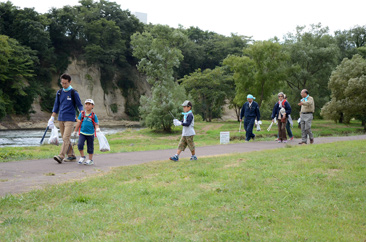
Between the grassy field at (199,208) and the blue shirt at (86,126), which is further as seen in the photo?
the blue shirt at (86,126)

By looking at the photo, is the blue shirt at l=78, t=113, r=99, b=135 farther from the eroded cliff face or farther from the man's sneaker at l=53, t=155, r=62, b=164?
the eroded cliff face

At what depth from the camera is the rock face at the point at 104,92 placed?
5997cm

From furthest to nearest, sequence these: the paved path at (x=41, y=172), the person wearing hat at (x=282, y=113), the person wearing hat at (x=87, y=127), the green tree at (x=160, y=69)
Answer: the green tree at (x=160, y=69)
the person wearing hat at (x=282, y=113)
the person wearing hat at (x=87, y=127)
the paved path at (x=41, y=172)

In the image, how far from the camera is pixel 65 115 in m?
9.49

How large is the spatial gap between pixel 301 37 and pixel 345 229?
38.3m

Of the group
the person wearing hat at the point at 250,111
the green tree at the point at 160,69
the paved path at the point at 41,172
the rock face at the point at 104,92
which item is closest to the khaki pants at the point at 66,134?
the paved path at the point at 41,172

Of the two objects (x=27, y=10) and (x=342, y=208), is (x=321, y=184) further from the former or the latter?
(x=27, y=10)

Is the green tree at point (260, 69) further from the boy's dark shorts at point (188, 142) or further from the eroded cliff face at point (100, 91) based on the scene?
the eroded cliff face at point (100, 91)

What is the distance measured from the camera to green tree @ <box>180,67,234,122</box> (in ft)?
173

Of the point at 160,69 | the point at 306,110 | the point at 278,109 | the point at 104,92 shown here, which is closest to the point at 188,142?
the point at 306,110

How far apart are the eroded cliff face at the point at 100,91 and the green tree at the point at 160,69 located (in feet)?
85.6

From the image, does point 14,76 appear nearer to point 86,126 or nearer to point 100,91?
point 100,91

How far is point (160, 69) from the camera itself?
3806 cm

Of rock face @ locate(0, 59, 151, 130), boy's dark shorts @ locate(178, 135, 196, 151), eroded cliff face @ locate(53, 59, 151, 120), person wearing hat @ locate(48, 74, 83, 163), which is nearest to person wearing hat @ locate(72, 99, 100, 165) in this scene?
person wearing hat @ locate(48, 74, 83, 163)
